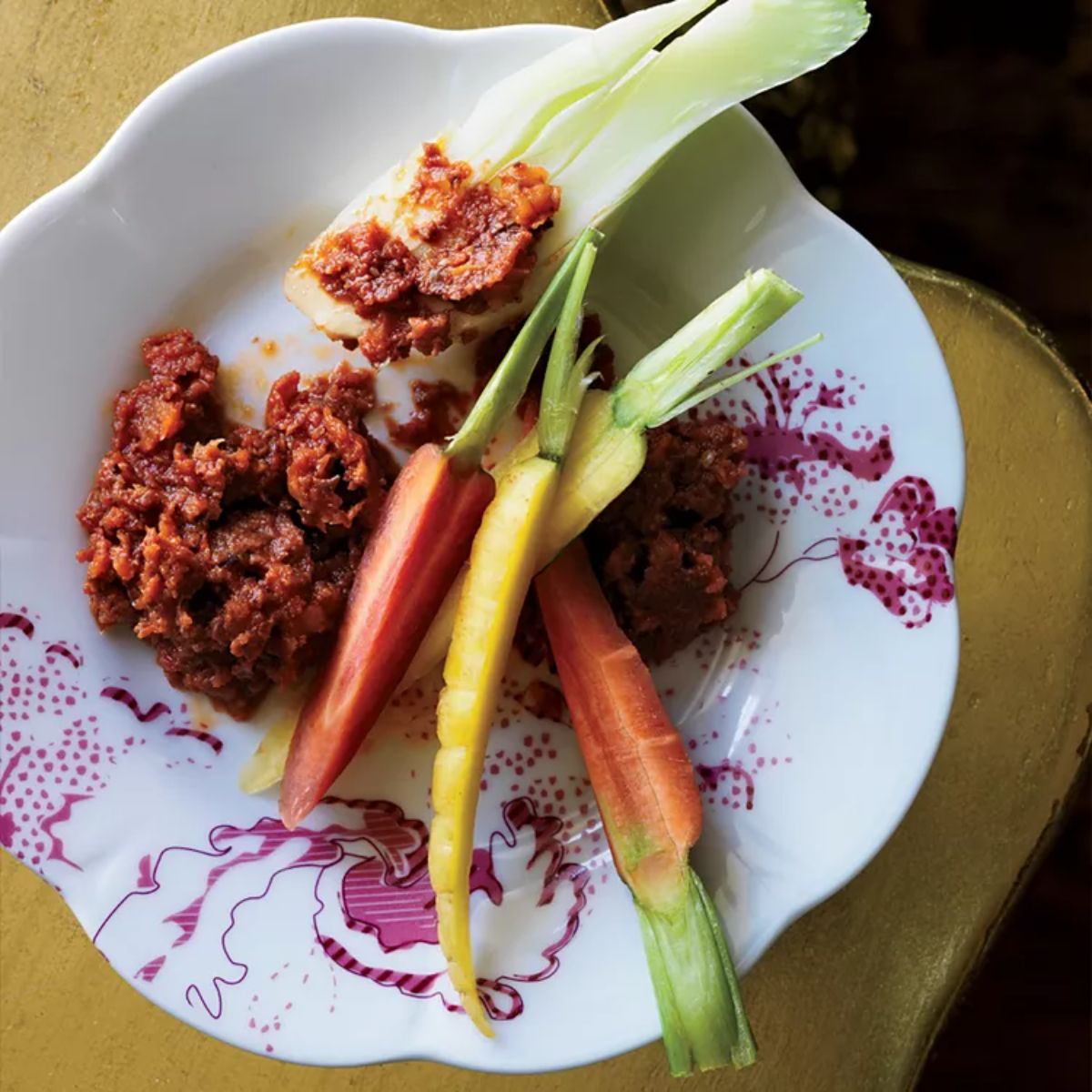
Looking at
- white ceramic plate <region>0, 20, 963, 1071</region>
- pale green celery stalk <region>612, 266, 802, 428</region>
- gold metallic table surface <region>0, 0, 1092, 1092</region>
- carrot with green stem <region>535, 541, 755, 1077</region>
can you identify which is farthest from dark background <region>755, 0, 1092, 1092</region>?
carrot with green stem <region>535, 541, 755, 1077</region>

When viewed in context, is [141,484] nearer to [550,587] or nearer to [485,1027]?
[550,587]

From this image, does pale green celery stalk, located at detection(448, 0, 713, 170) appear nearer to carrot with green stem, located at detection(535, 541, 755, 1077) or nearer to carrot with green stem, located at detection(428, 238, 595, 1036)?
carrot with green stem, located at detection(428, 238, 595, 1036)

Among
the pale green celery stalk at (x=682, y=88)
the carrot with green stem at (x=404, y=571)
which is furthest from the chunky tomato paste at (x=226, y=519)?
the pale green celery stalk at (x=682, y=88)

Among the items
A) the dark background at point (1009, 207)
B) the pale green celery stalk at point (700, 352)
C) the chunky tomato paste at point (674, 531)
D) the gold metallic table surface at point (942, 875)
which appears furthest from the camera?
the dark background at point (1009, 207)

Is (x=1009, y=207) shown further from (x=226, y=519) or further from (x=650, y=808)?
(x=226, y=519)

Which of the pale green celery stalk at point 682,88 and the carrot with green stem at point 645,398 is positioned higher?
the pale green celery stalk at point 682,88

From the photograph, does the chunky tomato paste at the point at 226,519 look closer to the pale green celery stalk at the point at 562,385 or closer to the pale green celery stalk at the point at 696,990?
the pale green celery stalk at the point at 562,385
